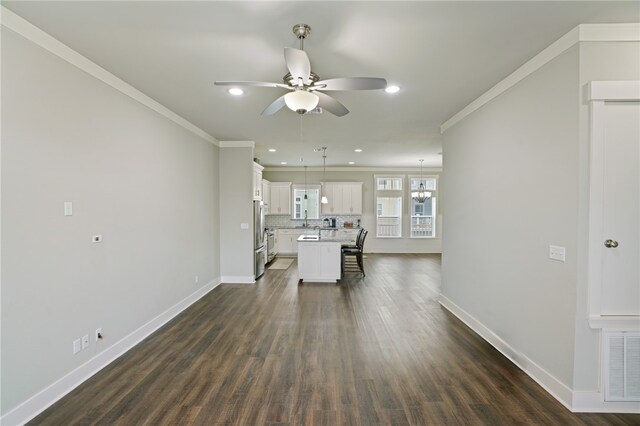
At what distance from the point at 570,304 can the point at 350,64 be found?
2661mm

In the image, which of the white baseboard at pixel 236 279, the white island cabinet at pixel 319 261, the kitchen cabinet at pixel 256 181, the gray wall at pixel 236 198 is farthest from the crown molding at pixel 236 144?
the white baseboard at pixel 236 279

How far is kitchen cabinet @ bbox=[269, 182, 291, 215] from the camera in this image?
905 cm

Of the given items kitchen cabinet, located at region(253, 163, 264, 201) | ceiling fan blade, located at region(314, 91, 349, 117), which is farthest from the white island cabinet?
ceiling fan blade, located at region(314, 91, 349, 117)

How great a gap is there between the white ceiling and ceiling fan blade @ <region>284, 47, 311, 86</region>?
1.05 feet

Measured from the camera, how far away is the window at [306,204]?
9.27 m

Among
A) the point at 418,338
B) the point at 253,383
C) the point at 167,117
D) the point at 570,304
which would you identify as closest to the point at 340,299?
the point at 418,338

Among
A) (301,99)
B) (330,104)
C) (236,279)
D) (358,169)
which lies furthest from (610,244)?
(358,169)

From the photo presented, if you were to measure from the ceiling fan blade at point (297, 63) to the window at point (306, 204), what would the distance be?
7157mm

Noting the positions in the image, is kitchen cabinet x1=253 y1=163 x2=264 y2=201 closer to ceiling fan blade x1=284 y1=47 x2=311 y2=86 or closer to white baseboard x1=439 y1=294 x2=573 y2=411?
ceiling fan blade x1=284 y1=47 x2=311 y2=86

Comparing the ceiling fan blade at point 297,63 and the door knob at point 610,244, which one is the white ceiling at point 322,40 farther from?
→ the door knob at point 610,244

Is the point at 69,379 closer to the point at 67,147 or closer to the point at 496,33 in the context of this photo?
the point at 67,147

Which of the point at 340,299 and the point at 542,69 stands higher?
the point at 542,69

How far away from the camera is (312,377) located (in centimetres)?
249

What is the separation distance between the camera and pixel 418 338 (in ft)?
10.7
